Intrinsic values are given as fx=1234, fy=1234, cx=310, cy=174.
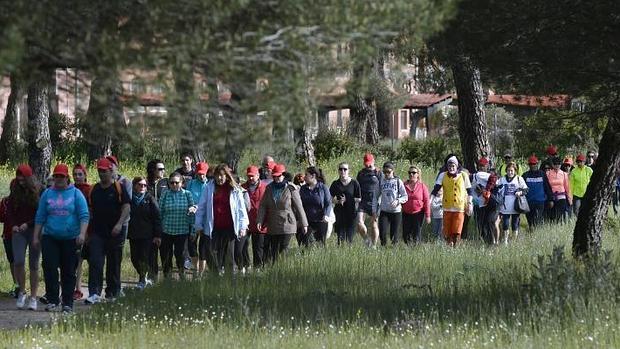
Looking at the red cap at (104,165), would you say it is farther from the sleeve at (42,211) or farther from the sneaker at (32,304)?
the sneaker at (32,304)

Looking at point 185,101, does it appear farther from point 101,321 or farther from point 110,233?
point 110,233

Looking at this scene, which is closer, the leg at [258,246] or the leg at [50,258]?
the leg at [50,258]

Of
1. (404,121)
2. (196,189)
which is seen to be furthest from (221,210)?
(404,121)

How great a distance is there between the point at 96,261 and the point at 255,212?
12.3 ft

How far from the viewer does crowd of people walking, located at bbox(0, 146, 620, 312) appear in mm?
14531

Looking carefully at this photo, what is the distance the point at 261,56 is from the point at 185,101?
1.83 feet

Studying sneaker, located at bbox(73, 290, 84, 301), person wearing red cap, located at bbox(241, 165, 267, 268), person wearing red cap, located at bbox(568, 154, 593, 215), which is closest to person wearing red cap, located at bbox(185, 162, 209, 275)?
person wearing red cap, located at bbox(241, 165, 267, 268)

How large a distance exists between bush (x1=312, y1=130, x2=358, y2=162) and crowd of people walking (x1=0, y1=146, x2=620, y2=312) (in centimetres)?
1502

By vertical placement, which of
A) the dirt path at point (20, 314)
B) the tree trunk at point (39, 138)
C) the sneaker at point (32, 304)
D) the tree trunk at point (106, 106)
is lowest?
the dirt path at point (20, 314)

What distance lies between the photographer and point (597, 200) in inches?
567

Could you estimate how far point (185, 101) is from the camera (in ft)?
25.2

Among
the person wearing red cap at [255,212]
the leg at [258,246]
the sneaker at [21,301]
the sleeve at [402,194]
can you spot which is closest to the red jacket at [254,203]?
the person wearing red cap at [255,212]

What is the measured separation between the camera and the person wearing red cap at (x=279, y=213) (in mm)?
17688

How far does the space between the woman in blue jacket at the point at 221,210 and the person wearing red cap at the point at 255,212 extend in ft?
2.76
